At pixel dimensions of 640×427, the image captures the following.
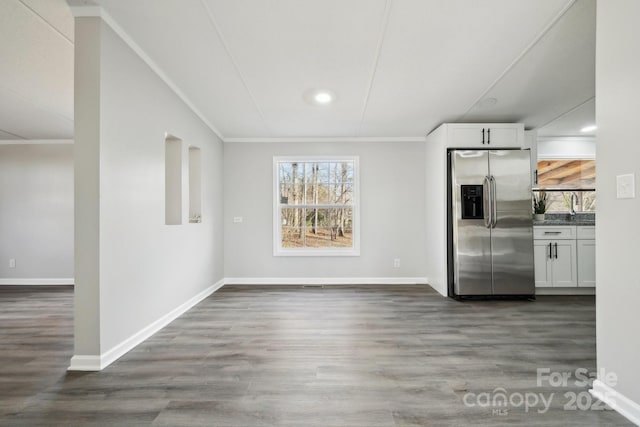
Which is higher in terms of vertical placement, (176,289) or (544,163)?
(544,163)

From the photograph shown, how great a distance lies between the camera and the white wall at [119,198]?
216cm

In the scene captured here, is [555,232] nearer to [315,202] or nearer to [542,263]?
[542,263]

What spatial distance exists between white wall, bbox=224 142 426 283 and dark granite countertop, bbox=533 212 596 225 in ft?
5.62

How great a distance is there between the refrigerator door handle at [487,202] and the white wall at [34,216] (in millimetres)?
6305

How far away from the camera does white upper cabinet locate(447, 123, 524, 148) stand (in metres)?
4.29

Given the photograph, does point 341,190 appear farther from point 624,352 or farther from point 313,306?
point 624,352

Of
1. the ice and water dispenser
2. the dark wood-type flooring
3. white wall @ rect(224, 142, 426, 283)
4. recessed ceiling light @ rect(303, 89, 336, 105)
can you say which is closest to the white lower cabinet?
the dark wood-type flooring

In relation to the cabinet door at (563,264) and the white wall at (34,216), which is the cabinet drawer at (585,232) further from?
the white wall at (34,216)

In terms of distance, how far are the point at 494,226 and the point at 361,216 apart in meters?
1.89

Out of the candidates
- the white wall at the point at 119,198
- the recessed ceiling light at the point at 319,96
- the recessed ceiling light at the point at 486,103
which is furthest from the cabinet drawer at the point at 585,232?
the white wall at the point at 119,198

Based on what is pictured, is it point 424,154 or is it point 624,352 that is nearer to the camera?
point 624,352

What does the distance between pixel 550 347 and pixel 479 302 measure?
4.91ft

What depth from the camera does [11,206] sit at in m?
5.25

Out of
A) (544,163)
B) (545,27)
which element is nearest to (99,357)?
(545,27)
